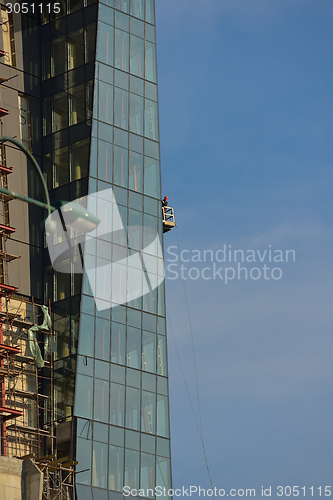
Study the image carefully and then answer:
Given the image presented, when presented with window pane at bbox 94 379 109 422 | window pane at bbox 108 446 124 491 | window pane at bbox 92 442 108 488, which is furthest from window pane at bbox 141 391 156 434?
window pane at bbox 92 442 108 488

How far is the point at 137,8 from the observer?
61.3 m

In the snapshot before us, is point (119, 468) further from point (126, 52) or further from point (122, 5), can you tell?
point (122, 5)

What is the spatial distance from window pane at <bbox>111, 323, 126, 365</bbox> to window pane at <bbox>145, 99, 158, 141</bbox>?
1506 cm

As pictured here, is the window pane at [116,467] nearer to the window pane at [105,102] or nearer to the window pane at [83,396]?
the window pane at [83,396]

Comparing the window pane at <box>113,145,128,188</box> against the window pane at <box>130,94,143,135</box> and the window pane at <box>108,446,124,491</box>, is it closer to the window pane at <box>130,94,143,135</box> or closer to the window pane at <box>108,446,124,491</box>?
the window pane at <box>130,94,143,135</box>

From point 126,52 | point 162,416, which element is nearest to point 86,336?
point 162,416

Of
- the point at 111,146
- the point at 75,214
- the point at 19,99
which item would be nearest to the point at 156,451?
the point at 111,146

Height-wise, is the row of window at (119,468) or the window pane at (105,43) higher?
the window pane at (105,43)

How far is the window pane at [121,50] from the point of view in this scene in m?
58.4

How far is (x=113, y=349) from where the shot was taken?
51750mm

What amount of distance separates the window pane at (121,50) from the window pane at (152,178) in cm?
712

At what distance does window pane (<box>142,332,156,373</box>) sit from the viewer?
53500 mm

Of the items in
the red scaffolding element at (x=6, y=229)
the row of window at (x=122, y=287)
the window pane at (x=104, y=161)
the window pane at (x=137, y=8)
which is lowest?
the row of window at (x=122, y=287)

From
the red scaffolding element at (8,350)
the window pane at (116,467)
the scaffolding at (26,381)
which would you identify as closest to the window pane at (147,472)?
the window pane at (116,467)
